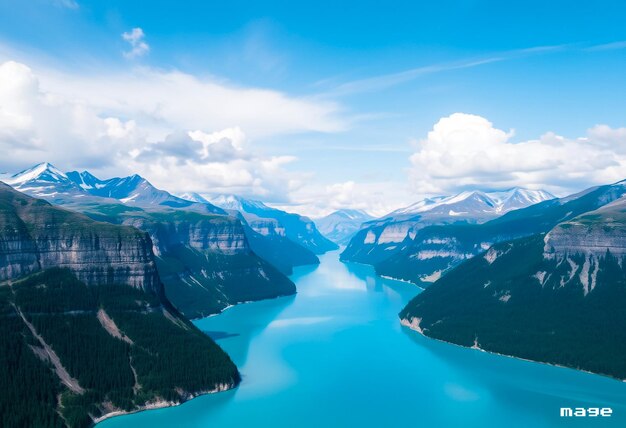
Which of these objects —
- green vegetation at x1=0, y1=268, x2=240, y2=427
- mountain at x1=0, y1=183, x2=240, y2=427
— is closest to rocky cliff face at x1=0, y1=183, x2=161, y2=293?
mountain at x1=0, y1=183, x2=240, y2=427

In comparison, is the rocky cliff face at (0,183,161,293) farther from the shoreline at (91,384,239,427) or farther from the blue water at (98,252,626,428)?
the shoreline at (91,384,239,427)

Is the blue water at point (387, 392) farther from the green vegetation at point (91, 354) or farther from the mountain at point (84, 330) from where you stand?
the mountain at point (84, 330)

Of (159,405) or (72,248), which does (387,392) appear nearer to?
(159,405)

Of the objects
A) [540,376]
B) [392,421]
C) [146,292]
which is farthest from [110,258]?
[540,376]

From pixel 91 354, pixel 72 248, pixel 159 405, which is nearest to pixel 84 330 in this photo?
pixel 91 354

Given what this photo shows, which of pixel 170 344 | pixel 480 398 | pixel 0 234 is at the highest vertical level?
pixel 0 234

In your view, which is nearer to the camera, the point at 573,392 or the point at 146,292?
the point at 573,392

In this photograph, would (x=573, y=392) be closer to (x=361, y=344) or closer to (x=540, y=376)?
(x=540, y=376)
